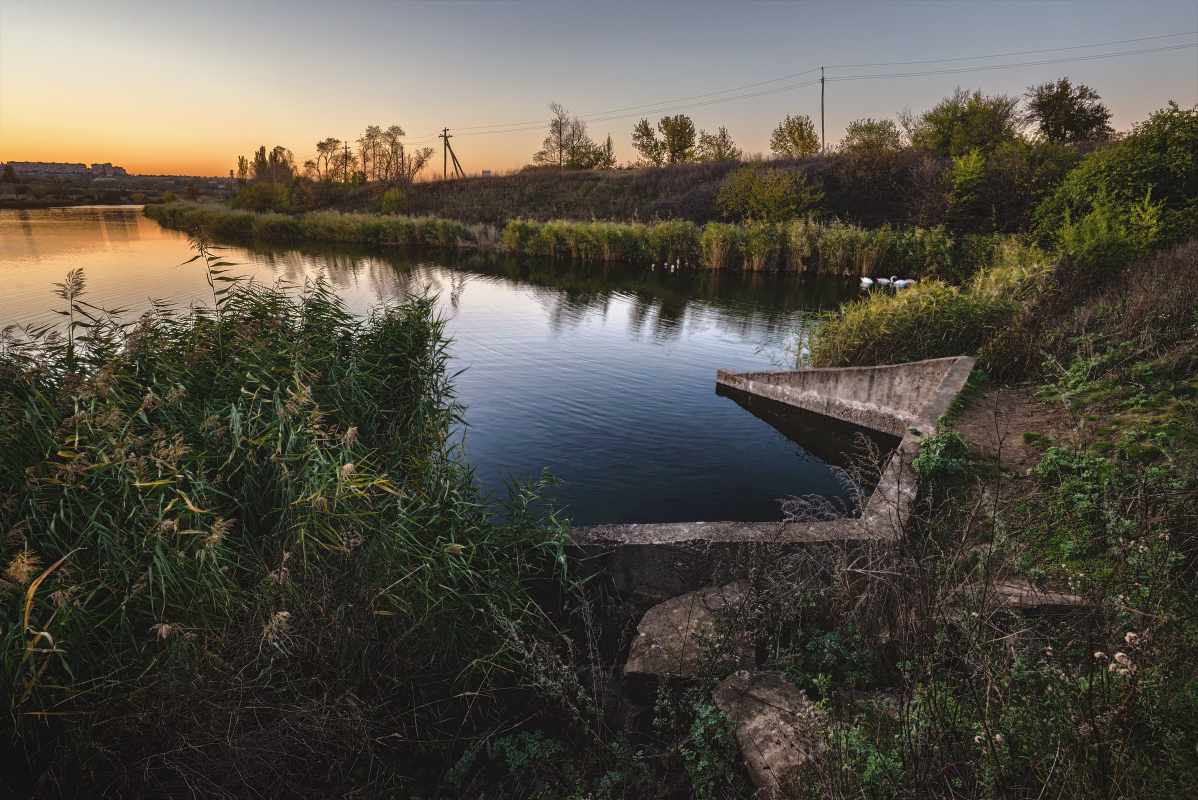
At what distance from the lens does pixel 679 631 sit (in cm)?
354

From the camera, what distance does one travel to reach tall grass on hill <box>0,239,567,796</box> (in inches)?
99.9

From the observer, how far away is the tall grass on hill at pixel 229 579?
2.54 m

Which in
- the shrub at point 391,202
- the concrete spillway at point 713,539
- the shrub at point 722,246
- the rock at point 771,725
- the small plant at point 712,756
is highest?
the shrub at point 391,202

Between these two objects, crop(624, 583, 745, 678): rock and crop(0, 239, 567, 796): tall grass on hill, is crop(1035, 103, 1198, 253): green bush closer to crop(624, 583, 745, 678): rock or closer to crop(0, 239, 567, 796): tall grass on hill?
crop(624, 583, 745, 678): rock

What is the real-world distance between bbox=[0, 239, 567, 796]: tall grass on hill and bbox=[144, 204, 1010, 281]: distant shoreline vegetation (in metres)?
15.0

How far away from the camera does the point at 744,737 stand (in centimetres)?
272

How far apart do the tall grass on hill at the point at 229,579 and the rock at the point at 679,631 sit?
680mm

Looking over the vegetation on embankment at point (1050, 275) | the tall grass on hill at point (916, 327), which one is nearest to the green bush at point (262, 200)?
the vegetation on embankment at point (1050, 275)

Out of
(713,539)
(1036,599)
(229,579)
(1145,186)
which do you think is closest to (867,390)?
(713,539)

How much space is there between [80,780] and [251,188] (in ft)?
197

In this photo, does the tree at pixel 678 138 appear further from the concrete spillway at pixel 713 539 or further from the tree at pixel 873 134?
the concrete spillway at pixel 713 539

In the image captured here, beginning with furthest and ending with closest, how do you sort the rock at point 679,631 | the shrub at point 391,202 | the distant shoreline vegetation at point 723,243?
the shrub at point 391,202 → the distant shoreline vegetation at point 723,243 → the rock at point 679,631

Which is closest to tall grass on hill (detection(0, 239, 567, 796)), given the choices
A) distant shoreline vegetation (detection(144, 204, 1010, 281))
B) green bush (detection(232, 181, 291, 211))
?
→ distant shoreline vegetation (detection(144, 204, 1010, 281))

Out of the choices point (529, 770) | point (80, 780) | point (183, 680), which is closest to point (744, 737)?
point (529, 770)
